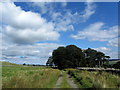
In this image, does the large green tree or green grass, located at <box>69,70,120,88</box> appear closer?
green grass, located at <box>69,70,120,88</box>

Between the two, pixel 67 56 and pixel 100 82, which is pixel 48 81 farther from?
pixel 67 56

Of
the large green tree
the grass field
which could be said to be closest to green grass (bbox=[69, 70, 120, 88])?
the grass field

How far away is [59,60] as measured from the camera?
79125mm

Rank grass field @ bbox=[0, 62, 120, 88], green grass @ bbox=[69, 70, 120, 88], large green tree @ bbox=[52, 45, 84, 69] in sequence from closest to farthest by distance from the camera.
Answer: grass field @ bbox=[0, 62, 120, 88], green grass @ bbox=[69, 70, 120, 88], large green tree @ bbox=[52, 45, 84, 69]

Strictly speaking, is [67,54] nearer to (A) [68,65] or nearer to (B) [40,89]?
(A) [68,65]

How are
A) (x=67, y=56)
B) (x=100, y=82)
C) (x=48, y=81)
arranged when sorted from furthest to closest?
(x=67, y=56) < (x=48, y=81) < (x=100, y=82)

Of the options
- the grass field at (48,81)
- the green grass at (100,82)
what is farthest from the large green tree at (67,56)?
the green grass at (100,82)

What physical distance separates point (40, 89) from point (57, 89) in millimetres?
2174

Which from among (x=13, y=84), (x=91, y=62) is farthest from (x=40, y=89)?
(x=91, y=62)

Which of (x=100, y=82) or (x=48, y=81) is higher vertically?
(x=100, y=82)

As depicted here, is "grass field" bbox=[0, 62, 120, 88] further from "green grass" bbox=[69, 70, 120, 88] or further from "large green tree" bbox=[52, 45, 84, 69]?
"large green tree" bbox=[52, 45, 84, 69]

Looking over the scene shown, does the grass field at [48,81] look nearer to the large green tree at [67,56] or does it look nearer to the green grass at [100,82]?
the green grass at [100,82]

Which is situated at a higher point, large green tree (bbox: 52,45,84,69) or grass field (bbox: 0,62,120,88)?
large green tree (bbox: 52,45,84,69)

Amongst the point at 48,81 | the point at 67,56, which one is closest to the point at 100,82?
the point at 48,81
